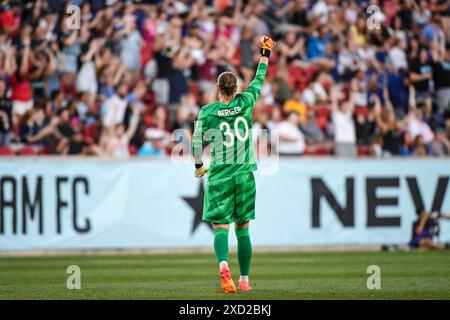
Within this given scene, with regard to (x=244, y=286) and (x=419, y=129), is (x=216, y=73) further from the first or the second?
(x=244, y=286)

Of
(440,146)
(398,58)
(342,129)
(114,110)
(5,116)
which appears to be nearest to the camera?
(5,116)

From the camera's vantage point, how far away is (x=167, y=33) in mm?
23125

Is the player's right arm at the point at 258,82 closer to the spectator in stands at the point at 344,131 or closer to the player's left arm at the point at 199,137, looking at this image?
the player's left arm at the point at 199,137

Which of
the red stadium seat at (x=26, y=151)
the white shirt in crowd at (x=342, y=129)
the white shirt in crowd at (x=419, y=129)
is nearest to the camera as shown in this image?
the red stadium seat at (x=26, y=151)

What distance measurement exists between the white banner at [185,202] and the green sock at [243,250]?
25.3 ft

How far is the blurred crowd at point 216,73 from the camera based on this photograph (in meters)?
21.0

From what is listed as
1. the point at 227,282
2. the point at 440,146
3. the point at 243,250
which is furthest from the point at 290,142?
the point at 227,282

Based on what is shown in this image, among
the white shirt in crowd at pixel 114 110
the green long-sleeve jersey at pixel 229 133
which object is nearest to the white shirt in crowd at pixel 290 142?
the white shirt in crowd at pixel 114 110

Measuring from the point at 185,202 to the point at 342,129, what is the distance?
4254 millimetres

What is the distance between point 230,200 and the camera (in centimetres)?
1141

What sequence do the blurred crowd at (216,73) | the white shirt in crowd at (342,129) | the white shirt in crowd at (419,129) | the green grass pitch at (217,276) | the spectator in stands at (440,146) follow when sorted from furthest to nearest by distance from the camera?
1. the white shirt in crowd at (419,129)
2. the spectator in stands at (440,146)
3. the white shirt in crowd at (342,129)
4. the blurred crowd at (216,73)
5. the green grass pitch at (217,276)

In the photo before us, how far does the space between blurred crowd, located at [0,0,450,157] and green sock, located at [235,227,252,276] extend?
8.90 metres
